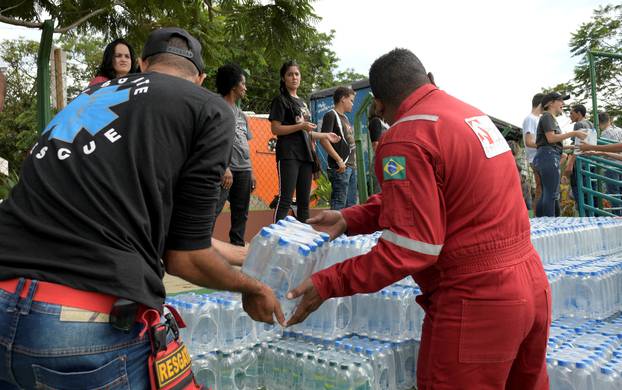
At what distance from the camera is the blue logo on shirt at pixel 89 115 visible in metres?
1.83

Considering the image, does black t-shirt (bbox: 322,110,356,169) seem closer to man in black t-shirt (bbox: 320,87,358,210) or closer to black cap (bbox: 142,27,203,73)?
man in black t-shirt (bbox: 320,87,358,210)

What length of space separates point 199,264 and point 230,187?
4.01 m

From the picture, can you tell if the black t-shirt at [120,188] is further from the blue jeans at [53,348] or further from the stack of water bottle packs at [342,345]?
the stack of water bottle packs at [342,345]

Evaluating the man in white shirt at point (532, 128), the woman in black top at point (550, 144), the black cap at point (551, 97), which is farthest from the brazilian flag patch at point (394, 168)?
the man in white shirt at point (532, 128)

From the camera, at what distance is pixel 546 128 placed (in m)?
8.54

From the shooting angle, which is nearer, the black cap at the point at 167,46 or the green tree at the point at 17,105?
the black cap at the point at 167,46

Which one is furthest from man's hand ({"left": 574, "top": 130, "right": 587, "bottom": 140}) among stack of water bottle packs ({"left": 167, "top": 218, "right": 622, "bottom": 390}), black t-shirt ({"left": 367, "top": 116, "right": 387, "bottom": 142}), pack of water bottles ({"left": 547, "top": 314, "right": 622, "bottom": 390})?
pack of water bottles ({"left": 547, "top": 314, "right": 622, "bottom": 390})

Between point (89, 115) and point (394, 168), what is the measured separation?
1165mm

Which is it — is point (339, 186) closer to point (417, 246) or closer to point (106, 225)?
point (417, 246)

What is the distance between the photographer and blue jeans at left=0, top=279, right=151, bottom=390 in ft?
5.37

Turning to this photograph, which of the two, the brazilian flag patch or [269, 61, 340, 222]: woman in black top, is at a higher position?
[269, 61, 340, 222]: woman in black top

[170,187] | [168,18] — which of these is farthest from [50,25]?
[170,187]

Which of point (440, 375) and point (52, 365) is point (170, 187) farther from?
point (440, 375)

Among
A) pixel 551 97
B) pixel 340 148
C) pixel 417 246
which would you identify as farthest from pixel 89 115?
pixel 551 97
